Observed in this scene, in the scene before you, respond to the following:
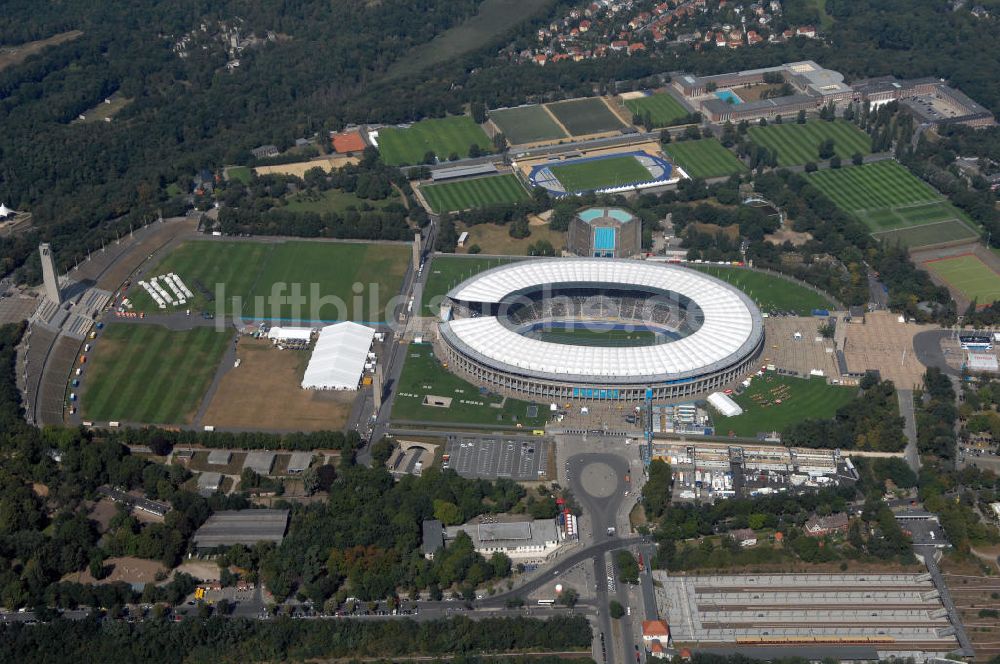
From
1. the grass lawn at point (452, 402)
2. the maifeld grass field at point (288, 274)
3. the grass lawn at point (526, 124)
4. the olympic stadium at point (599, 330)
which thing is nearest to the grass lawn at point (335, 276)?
the maifeld grass field at point (288, 274)

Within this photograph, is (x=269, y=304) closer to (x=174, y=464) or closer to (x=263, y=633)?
(x=174, y=464)

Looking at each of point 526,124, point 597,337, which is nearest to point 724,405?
point 597,337

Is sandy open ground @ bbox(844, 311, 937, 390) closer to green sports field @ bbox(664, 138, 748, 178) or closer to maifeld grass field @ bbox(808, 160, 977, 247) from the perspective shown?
maifeld grass field @ bbox(808, 160, 977, 247)

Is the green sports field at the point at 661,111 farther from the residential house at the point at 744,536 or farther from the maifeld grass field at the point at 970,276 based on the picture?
the residential house at the point at 744,536

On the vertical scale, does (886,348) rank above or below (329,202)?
below

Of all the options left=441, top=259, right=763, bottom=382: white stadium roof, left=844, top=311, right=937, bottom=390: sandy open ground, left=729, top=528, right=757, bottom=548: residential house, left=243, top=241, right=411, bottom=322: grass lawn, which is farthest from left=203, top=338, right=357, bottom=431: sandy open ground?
left=844, top=311, right=937, bottom=390: sandy open ground

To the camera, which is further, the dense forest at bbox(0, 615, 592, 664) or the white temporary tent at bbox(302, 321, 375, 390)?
the white temporary tent at bbox(302, 321, 375, 390)

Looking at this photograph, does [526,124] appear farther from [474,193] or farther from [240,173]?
[240,173]
